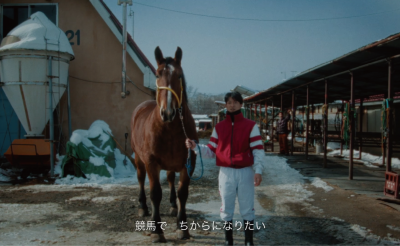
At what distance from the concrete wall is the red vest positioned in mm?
7168

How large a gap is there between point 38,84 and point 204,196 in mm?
6056

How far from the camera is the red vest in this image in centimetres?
321

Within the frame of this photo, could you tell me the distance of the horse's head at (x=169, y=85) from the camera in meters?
3.21

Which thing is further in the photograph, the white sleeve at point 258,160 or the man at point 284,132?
the man at point 284,132

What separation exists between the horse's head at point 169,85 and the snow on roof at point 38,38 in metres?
6.41

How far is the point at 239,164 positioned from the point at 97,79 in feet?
27.8

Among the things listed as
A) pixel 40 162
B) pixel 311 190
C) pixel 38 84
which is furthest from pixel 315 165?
pixel 38 84

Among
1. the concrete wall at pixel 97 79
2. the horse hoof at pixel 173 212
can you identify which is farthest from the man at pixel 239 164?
the concrete wall at pixel 97 79

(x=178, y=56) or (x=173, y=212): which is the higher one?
(x=178, y=56)

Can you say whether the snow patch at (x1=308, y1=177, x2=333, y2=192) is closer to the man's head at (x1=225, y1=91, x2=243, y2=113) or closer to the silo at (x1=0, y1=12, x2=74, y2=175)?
the man's head at (x1=225, y1=91, x2=243, y2=113)

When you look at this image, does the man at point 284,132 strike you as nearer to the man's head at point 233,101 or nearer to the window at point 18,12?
the window at point 18,12

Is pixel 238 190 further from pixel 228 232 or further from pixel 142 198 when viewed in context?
pixel 142 198

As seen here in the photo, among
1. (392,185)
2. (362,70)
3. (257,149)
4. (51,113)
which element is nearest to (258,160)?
(257,149)

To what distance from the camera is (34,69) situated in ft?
28.4
